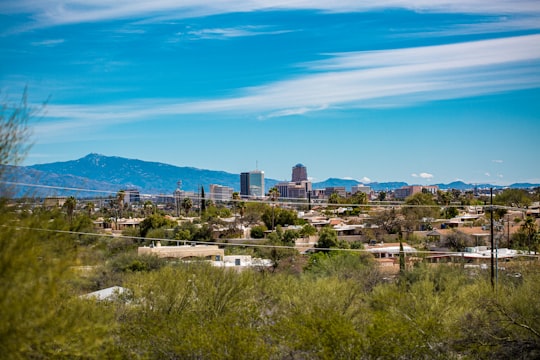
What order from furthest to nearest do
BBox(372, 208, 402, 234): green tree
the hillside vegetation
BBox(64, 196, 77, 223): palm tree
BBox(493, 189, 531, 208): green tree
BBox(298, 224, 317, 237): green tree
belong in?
BBox(493, 189, 531, 208): green tree, BBox(372, 208, 402, 234): green tree, BBox(298, 224, 317, 237): green tree, BBox(64, 196, 77, 223): palm tree, the hillside vegetation

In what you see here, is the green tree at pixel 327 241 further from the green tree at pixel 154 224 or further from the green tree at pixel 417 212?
the green tree at pixel 154 224

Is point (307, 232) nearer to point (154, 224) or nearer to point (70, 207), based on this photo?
point (154, 224)

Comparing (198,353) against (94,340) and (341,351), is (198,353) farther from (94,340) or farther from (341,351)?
(94,340)

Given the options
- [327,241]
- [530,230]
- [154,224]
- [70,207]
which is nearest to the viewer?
[70,207]

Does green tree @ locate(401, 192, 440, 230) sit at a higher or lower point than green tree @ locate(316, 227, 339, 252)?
higher

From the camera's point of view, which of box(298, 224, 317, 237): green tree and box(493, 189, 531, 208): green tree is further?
box(493, 189, 531, 208): green tree

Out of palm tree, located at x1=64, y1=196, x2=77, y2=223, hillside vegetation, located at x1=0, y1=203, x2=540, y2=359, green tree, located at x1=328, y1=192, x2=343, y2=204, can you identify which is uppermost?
palm tree, located at x1=64, y1=196, x2=77, y2=223

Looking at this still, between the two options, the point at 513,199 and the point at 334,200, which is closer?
the point at 513,199

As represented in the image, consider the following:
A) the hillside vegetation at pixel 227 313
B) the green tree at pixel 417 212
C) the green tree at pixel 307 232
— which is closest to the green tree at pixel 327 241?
the green tree at pixel 307 232

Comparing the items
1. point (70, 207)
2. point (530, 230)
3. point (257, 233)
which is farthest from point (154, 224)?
point (70, 207)

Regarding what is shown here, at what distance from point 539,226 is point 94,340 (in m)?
56.7

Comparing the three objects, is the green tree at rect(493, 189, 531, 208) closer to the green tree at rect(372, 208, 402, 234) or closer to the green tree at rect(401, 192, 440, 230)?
the green tree at rect(401, 192, 440, 230)

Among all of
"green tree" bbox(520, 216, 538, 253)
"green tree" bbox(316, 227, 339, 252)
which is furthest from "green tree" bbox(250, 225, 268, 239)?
"green tree" bbox(520, 216, 538, 253)

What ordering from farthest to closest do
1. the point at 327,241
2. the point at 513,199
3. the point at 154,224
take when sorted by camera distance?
1. the point at 513,199
2. the point at 154,224
3. the point at 327,241
